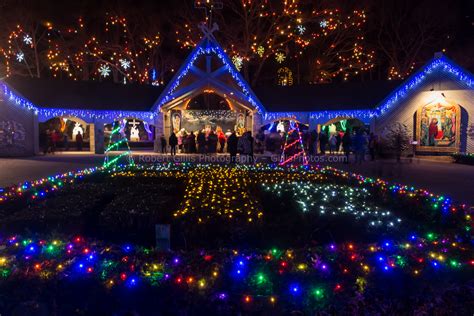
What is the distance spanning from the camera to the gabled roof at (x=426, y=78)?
2111 cm

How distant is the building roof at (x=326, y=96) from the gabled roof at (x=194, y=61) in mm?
2626

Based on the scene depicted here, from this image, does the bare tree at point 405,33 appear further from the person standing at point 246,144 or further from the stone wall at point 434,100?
the person standing at point 246,144

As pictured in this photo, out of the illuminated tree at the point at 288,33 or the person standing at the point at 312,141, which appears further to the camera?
the illuminated tree at the point at 288,33

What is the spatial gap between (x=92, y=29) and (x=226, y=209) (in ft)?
101

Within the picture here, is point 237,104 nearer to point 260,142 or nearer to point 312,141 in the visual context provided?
point 260,142

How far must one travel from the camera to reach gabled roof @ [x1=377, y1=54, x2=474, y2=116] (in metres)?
21.1

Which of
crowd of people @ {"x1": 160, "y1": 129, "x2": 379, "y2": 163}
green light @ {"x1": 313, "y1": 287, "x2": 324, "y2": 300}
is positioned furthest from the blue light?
crowd of people @ {"x1": 160, "y1": 129, "x2": 379, "y2": 163}

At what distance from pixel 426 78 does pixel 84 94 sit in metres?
19.8

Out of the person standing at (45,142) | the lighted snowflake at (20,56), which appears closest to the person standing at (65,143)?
the person standing at (45,142)

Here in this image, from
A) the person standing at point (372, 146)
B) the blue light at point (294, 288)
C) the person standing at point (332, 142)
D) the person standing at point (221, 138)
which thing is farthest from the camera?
the person standing at point (332, 142)

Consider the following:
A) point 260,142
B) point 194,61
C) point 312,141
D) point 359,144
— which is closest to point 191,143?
point 260,142

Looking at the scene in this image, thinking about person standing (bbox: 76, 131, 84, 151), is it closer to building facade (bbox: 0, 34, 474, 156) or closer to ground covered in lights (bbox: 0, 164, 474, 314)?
building facade (bbox: 0, 34, 474, 156)

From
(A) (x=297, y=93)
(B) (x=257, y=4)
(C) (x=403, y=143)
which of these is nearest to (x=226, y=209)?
(C) (x=403, y=143)

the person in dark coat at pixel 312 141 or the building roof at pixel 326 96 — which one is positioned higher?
the building roof at pixel 326 96
